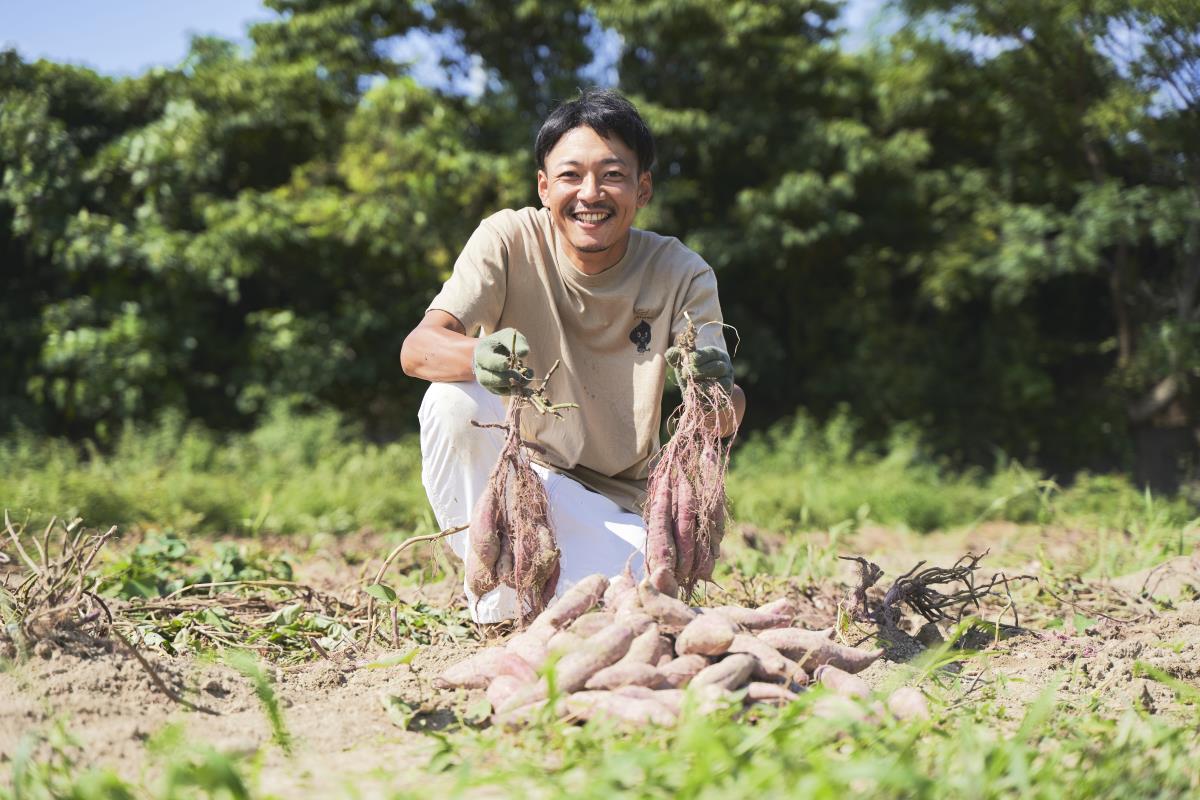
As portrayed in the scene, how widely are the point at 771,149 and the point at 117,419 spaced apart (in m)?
5.78

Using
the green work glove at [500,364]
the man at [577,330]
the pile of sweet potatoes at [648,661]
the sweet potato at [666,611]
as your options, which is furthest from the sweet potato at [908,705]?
the green work glove at [500,364]

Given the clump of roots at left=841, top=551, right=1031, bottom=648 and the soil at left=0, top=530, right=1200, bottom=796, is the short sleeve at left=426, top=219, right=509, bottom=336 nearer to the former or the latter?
the soil at left=0, top=530, right=1200, bottom=796

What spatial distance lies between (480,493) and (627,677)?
988mm

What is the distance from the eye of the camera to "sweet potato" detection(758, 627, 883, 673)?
2406 millimetres

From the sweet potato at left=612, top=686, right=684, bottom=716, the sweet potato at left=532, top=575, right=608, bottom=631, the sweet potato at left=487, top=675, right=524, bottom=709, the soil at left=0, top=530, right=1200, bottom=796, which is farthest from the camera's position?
the sweet potato at left=532, top=575, right=608, bottom=631

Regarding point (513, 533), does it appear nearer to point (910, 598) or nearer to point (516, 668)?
Answer: point (516, 668)

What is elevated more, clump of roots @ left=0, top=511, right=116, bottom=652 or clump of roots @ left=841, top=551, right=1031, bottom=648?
clump of roots @ left=0, top=511, right=116, bottom=652

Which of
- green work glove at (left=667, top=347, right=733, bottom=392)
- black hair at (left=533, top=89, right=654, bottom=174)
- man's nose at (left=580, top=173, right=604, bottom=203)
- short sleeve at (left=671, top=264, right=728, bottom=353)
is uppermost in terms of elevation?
black hair at (left=533, top=89, right=654, bottom=174)

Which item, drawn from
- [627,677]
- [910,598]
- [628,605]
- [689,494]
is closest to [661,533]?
[689,494]

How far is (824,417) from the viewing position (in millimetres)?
9734

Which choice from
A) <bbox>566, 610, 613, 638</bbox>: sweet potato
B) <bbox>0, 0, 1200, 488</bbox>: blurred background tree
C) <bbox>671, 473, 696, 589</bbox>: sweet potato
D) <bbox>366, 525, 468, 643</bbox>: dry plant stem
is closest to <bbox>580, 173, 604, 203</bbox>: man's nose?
<bbox>671, 473, 696, 589</bbox>: sweet potato

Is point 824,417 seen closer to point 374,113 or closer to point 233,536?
point 374,113

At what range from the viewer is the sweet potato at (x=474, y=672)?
2.36 metres

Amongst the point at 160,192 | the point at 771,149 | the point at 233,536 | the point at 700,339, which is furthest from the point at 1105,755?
the point at 160,192
